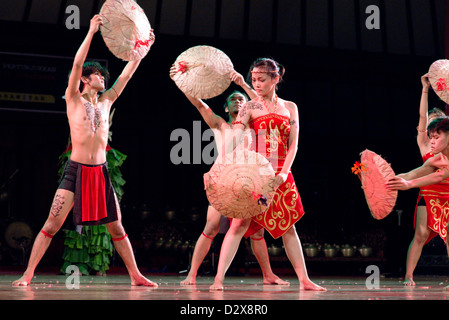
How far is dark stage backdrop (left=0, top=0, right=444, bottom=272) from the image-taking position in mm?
9766

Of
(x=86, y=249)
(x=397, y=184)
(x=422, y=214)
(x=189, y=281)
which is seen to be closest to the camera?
(x=397, y=184)

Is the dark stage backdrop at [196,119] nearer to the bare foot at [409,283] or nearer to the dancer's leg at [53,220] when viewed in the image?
the bare foot at [409,283]

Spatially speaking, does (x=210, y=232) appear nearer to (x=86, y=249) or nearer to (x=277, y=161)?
(x=277, y=161)

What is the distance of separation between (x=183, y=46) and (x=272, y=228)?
6728mm

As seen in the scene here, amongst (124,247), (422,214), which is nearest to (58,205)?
(124,247)

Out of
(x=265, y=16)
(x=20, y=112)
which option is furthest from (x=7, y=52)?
(x=265, y=16)

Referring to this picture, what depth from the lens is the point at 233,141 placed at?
390 cm

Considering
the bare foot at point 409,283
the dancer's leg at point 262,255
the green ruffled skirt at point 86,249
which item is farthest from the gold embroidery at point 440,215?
the green ruffled skirt at point 86,249

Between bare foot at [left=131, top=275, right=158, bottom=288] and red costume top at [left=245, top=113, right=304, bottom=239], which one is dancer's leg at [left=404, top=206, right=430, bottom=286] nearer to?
red costume top at [left=245, top=113, right=304, bottom=239]

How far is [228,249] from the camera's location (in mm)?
3766

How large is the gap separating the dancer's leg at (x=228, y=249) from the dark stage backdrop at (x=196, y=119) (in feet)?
18.6

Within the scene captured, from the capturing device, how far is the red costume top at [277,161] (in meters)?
3.90

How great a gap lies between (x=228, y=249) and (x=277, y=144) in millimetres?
728

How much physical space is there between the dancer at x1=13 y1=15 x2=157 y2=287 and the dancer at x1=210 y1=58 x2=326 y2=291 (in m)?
0.80
